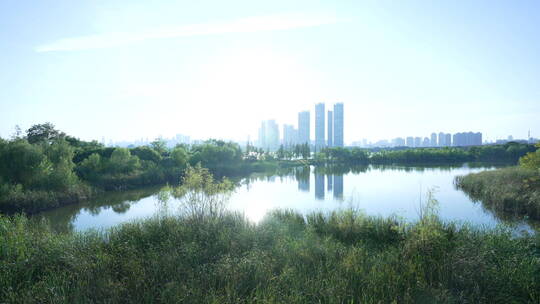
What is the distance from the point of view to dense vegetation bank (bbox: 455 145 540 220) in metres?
14.0

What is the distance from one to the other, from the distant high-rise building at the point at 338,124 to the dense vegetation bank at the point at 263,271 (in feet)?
541

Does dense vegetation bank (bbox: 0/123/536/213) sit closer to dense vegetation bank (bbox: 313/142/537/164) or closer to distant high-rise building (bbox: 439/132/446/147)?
dense vegetation bank (bbox: 313/142/537/164)

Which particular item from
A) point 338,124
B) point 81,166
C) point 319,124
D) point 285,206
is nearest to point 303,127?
point 319,124

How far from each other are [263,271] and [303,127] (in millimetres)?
170550

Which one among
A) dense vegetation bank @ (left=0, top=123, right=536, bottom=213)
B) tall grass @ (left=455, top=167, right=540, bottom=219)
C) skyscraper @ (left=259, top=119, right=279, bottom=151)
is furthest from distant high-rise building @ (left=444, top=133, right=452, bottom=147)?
tall grass @ (left=455, top=167, right=540, bottom=219)

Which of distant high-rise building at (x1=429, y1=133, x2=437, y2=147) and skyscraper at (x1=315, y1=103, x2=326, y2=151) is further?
distant high-rise building at (x1=429, y1=133, x2=437, y2=147)

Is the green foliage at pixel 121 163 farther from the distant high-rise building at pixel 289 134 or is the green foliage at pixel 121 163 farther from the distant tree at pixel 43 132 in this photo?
the distant high-rise building at pixel 289 134

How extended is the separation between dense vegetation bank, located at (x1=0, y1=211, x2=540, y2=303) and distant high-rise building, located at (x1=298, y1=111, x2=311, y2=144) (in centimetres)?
16462

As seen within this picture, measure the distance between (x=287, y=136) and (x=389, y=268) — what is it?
181738mm

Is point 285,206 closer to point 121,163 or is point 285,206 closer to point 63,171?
point 63,171

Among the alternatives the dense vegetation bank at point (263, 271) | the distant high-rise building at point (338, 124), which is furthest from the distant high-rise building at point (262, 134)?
the dense vegetation bank at point (263, 271)

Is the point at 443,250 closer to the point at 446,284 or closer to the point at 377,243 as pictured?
the point at 446,284

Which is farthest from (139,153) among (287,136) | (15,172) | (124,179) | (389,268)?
(287,136)

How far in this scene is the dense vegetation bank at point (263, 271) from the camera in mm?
4547
